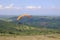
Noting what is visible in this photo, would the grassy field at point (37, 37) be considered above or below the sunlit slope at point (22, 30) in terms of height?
below

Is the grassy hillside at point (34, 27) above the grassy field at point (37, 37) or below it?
above

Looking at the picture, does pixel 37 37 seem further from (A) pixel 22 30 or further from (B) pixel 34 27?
(A) pixel 22 30

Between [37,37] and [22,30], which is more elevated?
[22,30]

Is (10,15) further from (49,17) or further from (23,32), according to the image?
(49,17)

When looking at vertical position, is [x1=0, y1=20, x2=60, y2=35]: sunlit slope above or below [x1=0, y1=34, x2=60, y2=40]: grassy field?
above

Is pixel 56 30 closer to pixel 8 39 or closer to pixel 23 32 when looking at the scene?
pixel 23 32

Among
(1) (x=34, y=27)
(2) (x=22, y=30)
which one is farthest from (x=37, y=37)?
(2) (x=22, y=30)

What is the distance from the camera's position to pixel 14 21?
9.43 ft

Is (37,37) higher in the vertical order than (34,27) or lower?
lower

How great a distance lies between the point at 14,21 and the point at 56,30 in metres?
0.73

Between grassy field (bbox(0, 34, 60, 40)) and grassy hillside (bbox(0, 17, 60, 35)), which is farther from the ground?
grassy hillside (bbox(0, 17, 60, 35))
